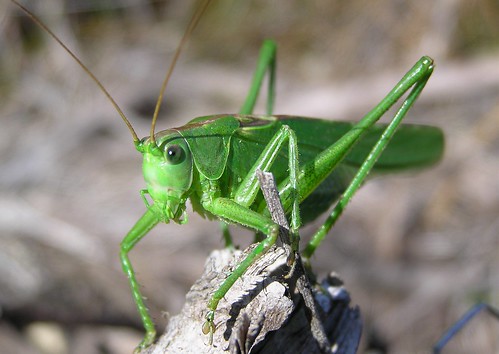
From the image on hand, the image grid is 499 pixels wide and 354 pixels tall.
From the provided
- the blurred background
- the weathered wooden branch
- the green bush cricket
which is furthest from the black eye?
the blurred background

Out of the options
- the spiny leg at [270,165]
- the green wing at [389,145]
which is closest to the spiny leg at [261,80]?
the green wing at [389,145]

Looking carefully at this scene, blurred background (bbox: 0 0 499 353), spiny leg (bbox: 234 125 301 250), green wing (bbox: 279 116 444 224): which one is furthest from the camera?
blurred background (bbox: 0 0 499 353)

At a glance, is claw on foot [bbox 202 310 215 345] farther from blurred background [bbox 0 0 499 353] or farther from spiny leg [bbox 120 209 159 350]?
blurred background [bbox 0 0 499 353]

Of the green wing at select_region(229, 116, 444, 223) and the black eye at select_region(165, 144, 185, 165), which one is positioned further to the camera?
the green wing at select_region(229, 116, 444, 223)

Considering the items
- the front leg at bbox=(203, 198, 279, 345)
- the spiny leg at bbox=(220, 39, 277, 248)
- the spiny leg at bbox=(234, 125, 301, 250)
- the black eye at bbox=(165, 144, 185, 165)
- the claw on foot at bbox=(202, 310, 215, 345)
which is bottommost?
the claw on foot at bbox=(202, 310, 215, 345)

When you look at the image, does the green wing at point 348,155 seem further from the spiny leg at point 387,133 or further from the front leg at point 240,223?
the front leg at point 240,223

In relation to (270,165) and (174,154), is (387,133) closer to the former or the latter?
(270,165)

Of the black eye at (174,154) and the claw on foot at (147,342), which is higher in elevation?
the black eye at (174,154)

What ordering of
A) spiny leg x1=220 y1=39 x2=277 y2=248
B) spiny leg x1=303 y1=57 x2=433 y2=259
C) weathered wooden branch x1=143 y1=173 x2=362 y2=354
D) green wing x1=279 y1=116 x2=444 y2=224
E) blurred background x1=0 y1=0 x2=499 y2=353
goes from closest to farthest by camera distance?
weathered wooden branch x1=143 y1=173 x2=362 y2=354 < spiny leg x1=303 y1=57 x2=433 y2=259 < green wing x1=279 y1=116 x2=444 y2=224 < spiny leg x1=220 y1=39 x2=277 y2=248 < blurred background x1=0 y1=0 x2=499 y2=353
